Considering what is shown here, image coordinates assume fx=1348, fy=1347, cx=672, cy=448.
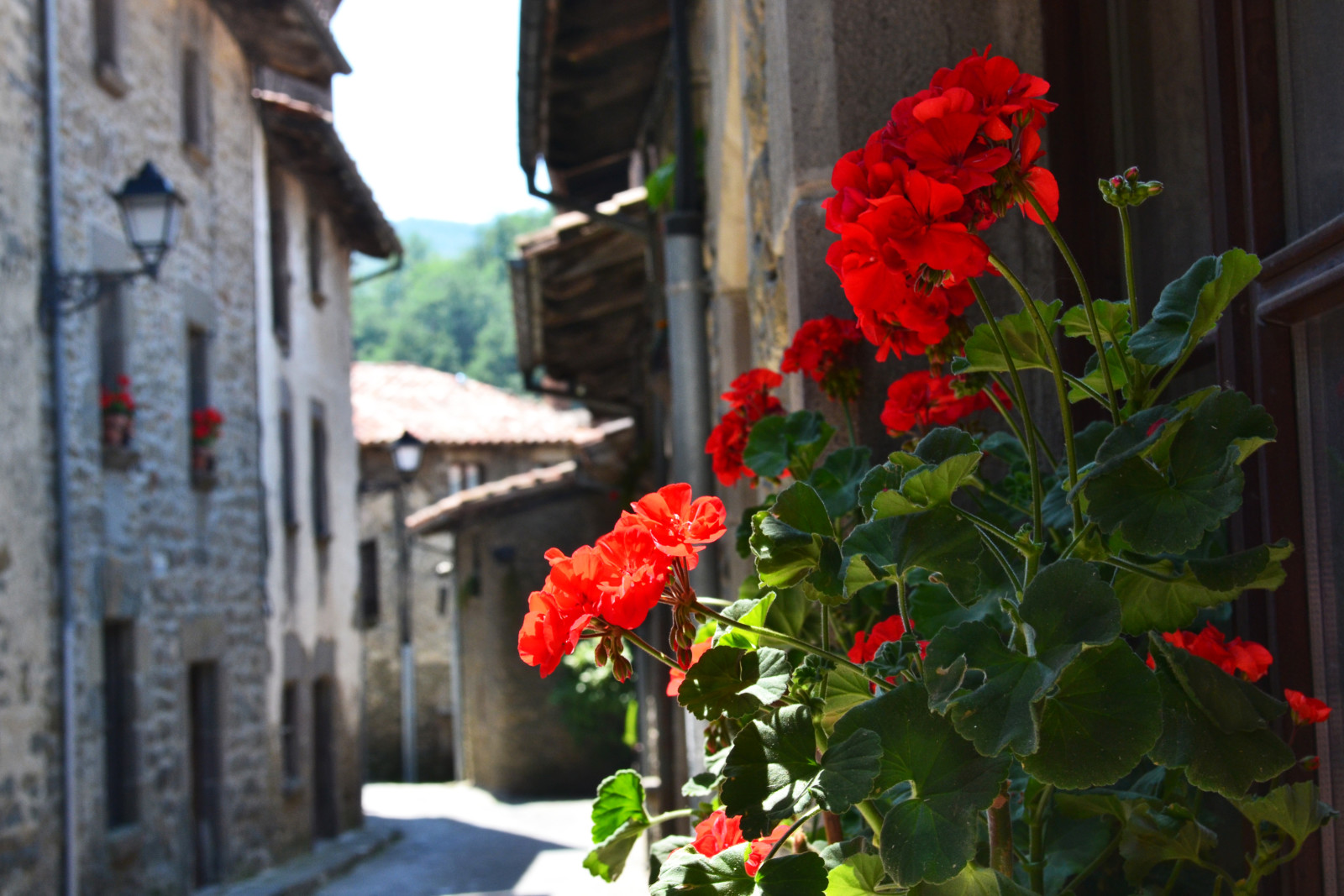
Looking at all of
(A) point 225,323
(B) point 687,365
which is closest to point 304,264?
(A) point 225,323

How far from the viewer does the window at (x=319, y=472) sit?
13852mm

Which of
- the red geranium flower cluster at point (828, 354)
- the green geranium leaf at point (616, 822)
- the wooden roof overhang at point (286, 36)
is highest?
the wooden roof overhang at point (286, 36)

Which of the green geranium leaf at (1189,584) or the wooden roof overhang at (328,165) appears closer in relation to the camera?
the green geranium leaf at (1189,584)

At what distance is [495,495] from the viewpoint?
16422 mm

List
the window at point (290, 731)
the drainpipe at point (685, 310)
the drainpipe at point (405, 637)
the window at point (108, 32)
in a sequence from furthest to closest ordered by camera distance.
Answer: the drainpipe at point (405, 637) → the window at point (290, 731) → the window at point (108, 32) → the drainpipe at point (685, 310)

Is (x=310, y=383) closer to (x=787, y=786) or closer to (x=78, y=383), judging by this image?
(x=78, y=383)

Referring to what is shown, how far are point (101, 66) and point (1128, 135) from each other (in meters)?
8.01

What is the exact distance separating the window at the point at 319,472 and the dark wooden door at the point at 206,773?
3.72 m

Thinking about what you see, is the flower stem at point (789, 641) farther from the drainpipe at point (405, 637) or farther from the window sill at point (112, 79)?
the drainpipe at point (405, 637)

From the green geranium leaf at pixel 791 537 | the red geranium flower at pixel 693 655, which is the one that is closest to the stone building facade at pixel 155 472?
the red geranium flower at pixel 693 655

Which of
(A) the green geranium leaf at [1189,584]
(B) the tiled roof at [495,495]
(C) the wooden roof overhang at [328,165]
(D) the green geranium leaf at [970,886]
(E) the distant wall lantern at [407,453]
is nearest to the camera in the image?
(A) the green geranium leaf at [1189,584]

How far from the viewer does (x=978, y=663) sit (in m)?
1.00

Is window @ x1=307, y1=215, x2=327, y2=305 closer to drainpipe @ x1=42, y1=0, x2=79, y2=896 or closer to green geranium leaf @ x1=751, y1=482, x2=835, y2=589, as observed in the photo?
drainpipe @ x1=42, y1=0, x2=79, y2=896

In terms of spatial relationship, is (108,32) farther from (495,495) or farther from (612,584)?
(612,584)
